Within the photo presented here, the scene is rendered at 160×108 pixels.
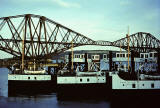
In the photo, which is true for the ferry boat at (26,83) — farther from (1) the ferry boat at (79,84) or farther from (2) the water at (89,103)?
(2) the water at (89,103)

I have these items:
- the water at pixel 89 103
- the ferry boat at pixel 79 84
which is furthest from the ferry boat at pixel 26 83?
the water at pixel 89 103

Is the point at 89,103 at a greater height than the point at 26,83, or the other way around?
the point at 26,83

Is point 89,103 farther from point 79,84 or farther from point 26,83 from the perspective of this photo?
point 26,83

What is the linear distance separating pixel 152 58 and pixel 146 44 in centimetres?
11125

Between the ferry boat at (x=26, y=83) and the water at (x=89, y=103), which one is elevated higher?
the ferry boat at (x=26, y=83)

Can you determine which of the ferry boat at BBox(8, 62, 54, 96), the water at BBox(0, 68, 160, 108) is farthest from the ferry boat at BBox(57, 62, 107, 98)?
the ferry boat at BBox(8, 62, 54, 96)

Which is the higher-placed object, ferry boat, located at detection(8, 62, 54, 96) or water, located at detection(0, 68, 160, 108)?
ferry boat, located at detection(8, 62, 54, 96)

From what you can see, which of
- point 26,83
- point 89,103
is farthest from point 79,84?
point 26,83

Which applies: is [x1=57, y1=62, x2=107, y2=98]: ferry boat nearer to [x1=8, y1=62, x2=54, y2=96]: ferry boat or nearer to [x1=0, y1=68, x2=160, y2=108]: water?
[x1=0, y1=68, x2=160, y2=108]: water

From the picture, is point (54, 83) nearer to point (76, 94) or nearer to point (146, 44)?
point (76, 94)

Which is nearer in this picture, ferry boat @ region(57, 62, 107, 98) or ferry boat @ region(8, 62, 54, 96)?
ferry boat @ region(57, 62, 107, 98)

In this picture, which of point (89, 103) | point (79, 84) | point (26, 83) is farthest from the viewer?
point (26, 83)

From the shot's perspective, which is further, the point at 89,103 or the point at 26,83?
the point at 26,83

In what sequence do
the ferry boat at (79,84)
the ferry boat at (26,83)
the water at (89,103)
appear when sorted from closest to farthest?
the water at (89,103) < the ferry boat at (79,84) < the ferry boat at (26,83)
